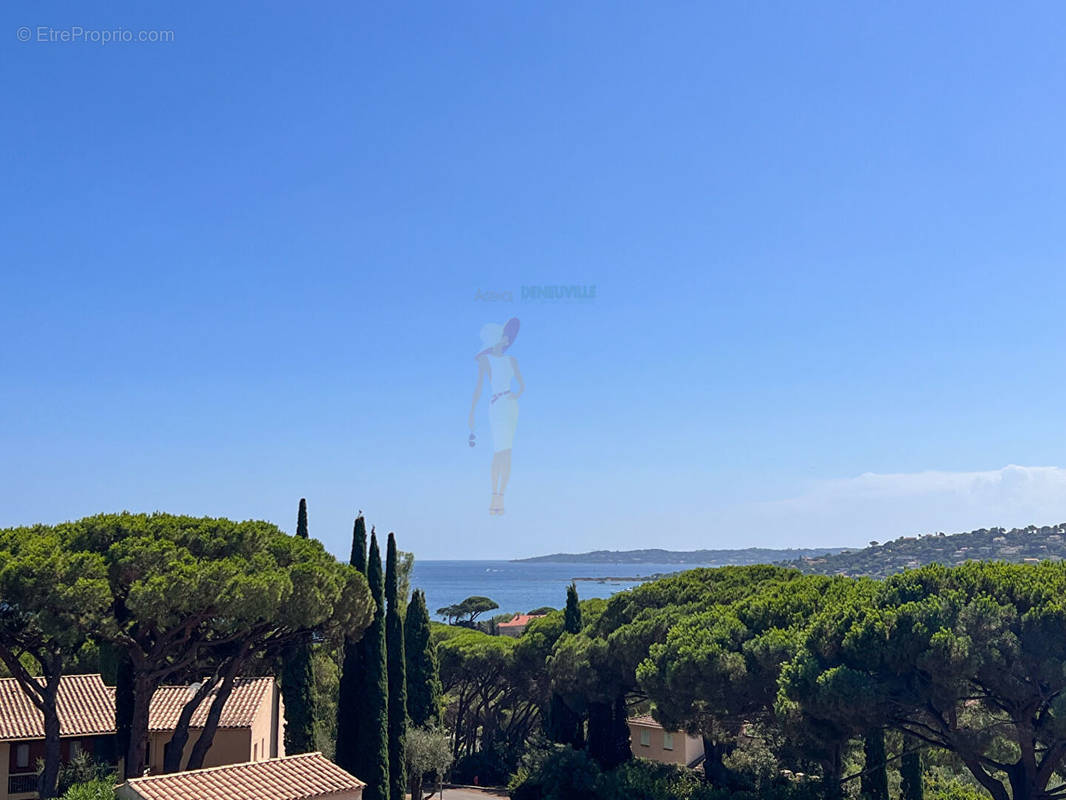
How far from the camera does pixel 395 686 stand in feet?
89.6

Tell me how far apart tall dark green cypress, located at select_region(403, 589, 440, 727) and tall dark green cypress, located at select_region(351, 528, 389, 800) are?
21.8ft

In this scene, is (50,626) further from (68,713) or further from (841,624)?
(841,624)

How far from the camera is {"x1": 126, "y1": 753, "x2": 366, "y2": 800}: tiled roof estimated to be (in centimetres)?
1573

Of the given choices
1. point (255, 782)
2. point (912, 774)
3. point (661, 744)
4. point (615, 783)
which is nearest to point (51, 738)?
point (255, 782)

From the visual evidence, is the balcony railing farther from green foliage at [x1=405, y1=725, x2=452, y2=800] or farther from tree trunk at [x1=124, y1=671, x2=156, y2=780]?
green foliage at [x1=405, y1=725, x2=452, y2=800]

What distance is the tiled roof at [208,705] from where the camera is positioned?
24516mm

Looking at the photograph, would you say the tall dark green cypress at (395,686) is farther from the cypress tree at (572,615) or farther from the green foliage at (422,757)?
the cypress tree at (572,615)

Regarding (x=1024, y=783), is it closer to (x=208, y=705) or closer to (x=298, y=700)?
(x=298, y=700)

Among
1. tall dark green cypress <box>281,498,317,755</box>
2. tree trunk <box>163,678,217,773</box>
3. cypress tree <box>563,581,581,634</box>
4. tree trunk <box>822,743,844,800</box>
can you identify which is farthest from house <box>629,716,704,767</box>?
tree trunk <box>163,678,217,773</box>

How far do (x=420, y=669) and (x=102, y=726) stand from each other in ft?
40.5

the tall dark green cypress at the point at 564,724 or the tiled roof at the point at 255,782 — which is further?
the tall dark green cypress at the point at 564,724

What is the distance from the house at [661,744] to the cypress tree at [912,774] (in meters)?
10.8

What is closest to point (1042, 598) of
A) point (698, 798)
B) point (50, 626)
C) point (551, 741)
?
point (698, 798)

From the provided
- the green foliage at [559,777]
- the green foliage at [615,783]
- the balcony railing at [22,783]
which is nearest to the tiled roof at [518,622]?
the green foliage at [559,777]
